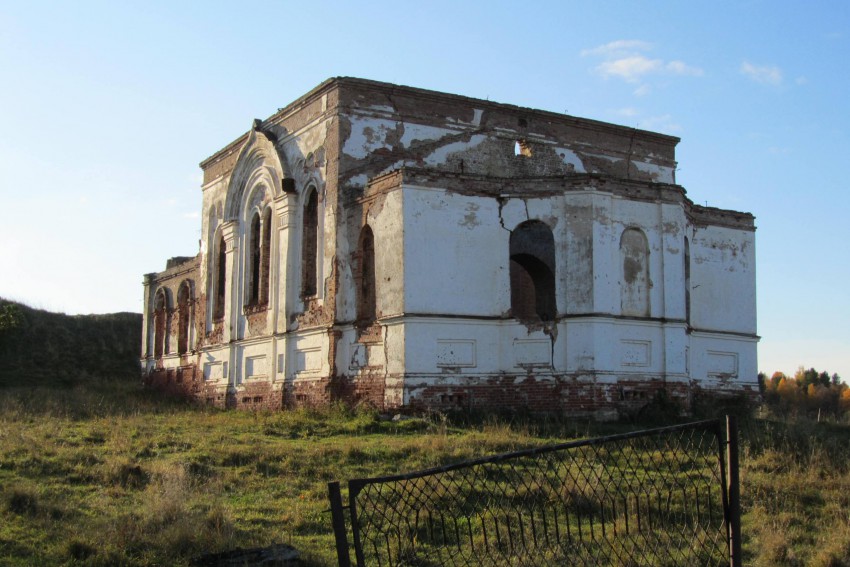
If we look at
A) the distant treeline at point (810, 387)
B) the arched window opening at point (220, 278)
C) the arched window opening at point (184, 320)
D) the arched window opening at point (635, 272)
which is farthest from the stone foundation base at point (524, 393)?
the distant treeline at point (810, 387)

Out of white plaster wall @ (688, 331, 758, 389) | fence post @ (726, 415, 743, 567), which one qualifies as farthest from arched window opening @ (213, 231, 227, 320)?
fence post @ (726, 415, 743, 567)

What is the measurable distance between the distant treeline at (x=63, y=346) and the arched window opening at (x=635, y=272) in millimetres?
22574

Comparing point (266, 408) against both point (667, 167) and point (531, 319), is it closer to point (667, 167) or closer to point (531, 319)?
point (531, 319)

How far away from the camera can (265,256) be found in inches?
973

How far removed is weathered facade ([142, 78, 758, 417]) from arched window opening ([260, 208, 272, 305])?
0.14 ft

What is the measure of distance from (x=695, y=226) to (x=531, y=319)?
5.77 metres

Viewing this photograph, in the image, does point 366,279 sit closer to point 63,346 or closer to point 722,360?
point 722,360

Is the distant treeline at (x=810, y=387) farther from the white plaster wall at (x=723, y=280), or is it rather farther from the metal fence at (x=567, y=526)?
the metal fence at (x=567, y=526)

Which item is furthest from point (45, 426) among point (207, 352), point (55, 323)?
→ point (55, 323)

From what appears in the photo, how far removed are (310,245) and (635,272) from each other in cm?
803

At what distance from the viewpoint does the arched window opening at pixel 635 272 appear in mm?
19000

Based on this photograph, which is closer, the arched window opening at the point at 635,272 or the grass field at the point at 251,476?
the grass field at the point at 251,476

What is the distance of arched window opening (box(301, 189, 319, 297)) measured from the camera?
2243cm

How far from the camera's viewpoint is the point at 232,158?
89.0ft
